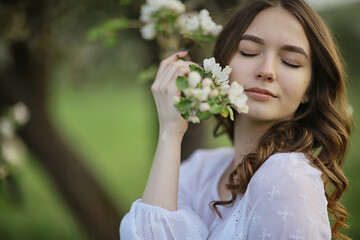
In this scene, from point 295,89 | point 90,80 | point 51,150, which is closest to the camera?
point 295,89

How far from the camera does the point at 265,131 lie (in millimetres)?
2113

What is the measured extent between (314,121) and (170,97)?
2.52 feet

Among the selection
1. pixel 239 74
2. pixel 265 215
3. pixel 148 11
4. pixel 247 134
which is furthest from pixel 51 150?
pixel 265 215

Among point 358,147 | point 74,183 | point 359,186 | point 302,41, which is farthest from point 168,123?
point 358,147

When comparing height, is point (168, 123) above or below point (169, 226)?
above

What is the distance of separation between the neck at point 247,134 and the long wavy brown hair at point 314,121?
0.06m

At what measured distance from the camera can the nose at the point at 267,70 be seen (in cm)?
185

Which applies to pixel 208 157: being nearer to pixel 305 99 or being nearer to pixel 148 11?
pixel 305 99

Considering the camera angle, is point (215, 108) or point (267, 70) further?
point (267, 70)

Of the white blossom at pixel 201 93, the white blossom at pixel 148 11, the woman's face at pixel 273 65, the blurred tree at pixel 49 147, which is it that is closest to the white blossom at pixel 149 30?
the white blossom at pixel 148 11

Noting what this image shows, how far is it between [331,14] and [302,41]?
1507 mm

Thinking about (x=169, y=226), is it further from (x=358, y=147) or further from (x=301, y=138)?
A: (x=358, y=147)

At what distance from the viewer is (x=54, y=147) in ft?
13.2

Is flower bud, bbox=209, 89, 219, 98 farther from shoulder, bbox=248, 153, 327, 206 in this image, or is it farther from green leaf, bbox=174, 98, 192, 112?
shoulder, bbox=248, 153, 327, 206
